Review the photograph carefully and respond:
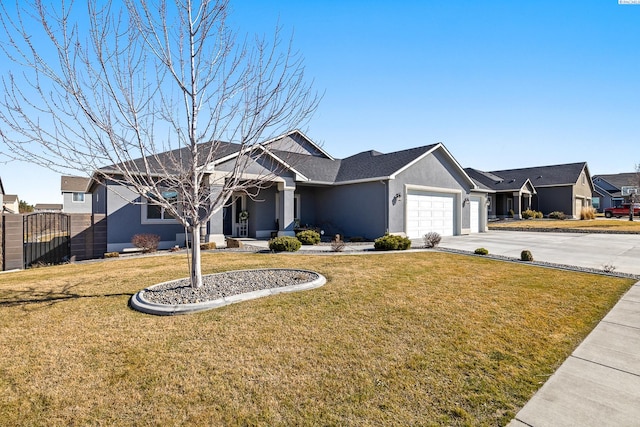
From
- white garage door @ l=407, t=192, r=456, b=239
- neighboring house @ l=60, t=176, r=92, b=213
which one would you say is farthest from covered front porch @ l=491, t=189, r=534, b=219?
neighboring house @ l=60, t=176, r=92, b=213

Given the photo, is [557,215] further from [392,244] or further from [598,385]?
[598,385]

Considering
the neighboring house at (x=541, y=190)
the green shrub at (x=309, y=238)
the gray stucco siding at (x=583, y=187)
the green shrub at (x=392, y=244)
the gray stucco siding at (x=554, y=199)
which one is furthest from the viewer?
the gray stucco siding at (x=583, y=187)

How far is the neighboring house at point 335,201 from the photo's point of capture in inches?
586

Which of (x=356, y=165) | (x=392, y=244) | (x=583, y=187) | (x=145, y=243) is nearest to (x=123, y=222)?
(x=145, y=243)

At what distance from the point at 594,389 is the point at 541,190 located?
144 ft

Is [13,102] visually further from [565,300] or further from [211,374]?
[565,300]

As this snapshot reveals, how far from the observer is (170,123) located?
638 cm

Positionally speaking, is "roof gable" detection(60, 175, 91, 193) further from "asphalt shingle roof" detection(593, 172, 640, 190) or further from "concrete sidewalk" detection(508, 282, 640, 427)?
"asphalt shingle roof" detection(593, 172, 640, 190)

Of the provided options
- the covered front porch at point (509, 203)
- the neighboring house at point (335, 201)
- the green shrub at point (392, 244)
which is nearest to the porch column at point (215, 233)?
the neighboring house at point (335, 201)

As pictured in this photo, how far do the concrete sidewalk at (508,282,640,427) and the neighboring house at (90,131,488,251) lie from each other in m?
11.9

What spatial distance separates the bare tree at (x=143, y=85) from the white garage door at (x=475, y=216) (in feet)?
65.3

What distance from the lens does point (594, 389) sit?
3287 mm

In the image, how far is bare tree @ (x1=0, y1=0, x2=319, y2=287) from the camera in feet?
17.0

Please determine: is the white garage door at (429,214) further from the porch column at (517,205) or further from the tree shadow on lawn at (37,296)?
the porch column at (517,205)
